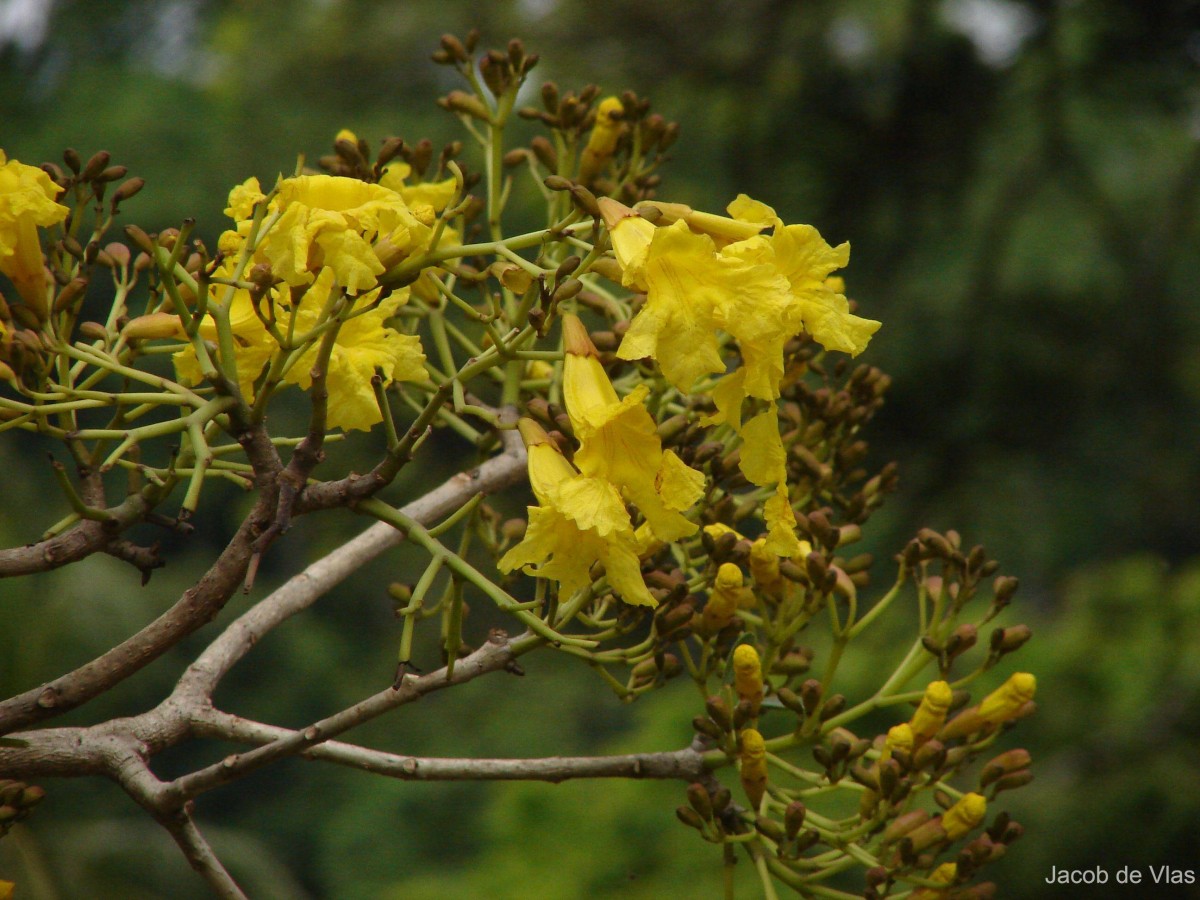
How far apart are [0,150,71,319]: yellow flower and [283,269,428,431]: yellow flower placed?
0.27 m

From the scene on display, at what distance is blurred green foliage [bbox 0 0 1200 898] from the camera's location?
235 inches

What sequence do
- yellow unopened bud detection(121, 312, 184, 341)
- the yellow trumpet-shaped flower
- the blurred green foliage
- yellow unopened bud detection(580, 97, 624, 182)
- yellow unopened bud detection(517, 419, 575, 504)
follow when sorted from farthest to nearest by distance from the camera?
Answer: the blurred green foliage, yellow unopened bud detection(580, 97, 624, 182), yellow unopened bud detection(121, 312, 184, 341), yellow unopened bud detection(517, 419, 575, 504), the yellow trumpet-shaped flower

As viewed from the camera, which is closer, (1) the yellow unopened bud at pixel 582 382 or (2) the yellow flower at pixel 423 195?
(1) the yellow unopened bud at pixel 582 382

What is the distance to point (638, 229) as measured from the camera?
3.51ft

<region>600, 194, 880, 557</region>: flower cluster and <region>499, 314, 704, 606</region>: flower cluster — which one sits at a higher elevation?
<region>600, 194, 880, 557</region>: flower cluster

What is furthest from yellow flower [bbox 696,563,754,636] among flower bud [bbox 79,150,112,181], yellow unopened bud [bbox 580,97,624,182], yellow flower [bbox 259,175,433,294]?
flower bud [bbox 79,150,112,181]

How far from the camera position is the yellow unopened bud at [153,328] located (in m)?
1.27

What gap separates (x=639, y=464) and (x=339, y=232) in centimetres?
32

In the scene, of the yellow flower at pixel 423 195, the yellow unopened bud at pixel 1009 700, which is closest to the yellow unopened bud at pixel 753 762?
the yellow unopened bud at pixel 1009 700

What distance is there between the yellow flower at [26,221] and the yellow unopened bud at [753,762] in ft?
2.79

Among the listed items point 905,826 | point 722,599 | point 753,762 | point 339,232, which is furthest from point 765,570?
point 339,232

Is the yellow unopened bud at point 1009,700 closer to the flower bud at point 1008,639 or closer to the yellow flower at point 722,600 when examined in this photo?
the flower bud at point 1008,639

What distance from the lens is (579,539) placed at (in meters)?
1.12

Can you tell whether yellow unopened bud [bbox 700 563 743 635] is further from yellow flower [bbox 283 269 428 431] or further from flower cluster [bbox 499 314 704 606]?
yellow flower [bbox 283 269 428 431]
